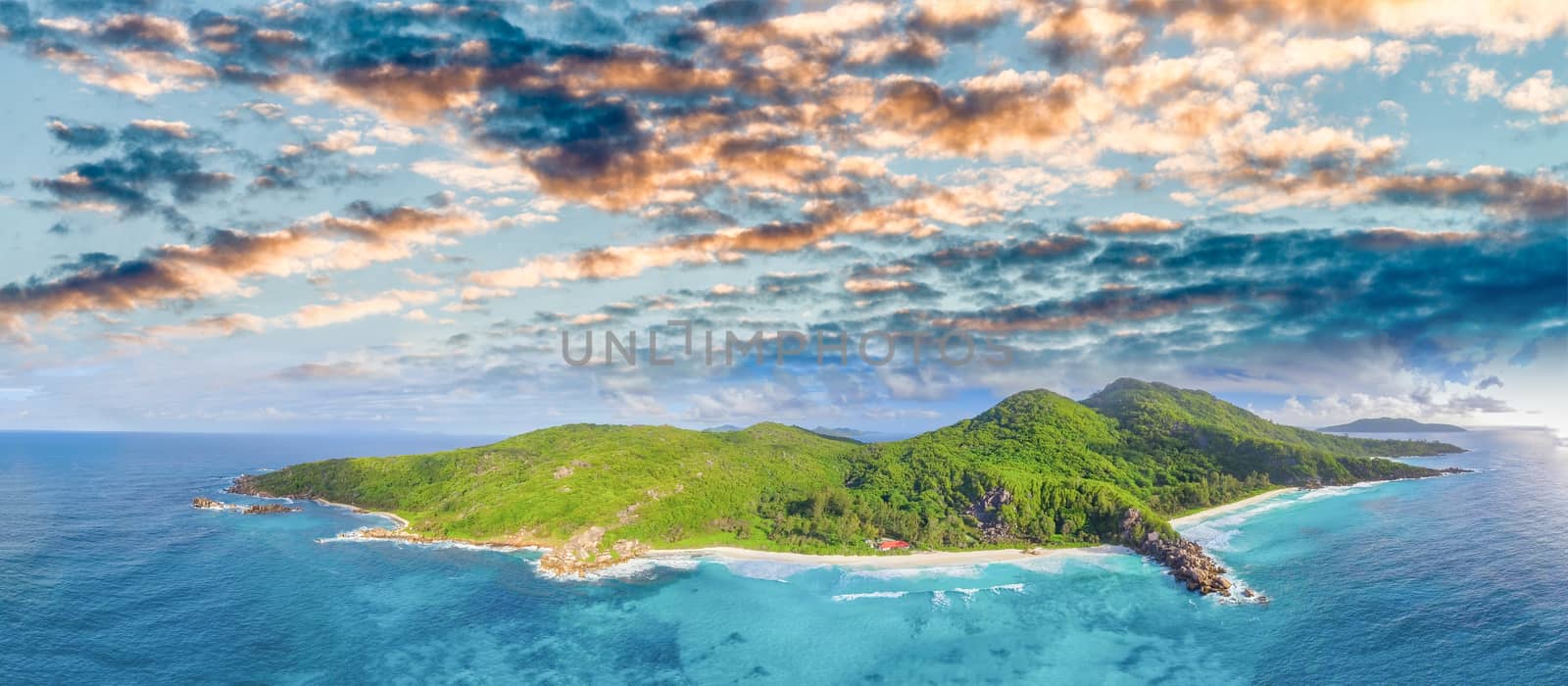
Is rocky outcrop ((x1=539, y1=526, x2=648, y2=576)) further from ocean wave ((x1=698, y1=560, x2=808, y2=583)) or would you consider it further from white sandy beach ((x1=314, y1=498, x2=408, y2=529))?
white sandy beach ((x1=314, y1=498, x2=408, y2=529))

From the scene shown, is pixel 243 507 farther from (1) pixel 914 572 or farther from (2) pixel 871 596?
(1) pixel 914 572

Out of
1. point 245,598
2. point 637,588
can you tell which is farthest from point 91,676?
point 637,588

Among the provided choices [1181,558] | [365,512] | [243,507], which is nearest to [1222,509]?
[1181,558]

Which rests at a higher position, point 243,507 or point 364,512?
point 243,507

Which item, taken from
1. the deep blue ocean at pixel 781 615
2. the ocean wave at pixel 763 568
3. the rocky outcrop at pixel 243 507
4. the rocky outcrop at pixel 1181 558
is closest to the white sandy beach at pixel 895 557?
the ocean wave at pixel 763 568

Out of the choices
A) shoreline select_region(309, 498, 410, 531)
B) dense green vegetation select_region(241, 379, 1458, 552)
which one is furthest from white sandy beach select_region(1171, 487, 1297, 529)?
shoreline select_region(309, 498, 410, 531)

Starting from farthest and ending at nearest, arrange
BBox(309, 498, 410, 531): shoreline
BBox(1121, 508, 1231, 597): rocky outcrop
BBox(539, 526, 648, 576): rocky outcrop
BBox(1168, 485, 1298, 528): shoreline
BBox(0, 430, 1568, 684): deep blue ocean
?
BBox(309, 498, 410, 531): shoreline → BBox(1168, 485, 1298, 528): shoreline → BBox(539, 526, 648, 576): rocky outcrop → BBox(1121, 508, 1231, 597): rocky outcrop → BBox(0, 430, 1568, 684): deep blue ocean
